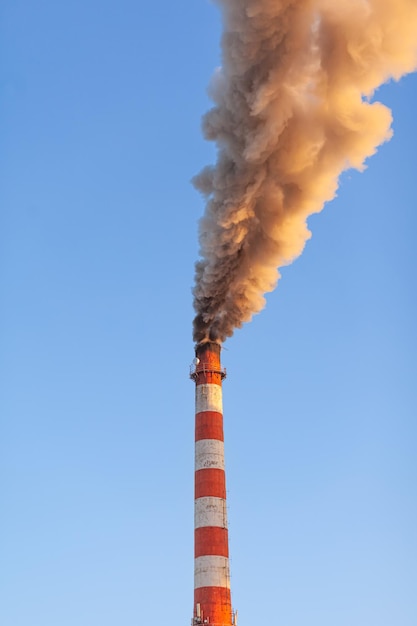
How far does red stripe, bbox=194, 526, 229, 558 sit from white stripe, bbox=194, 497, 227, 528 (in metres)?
0.20

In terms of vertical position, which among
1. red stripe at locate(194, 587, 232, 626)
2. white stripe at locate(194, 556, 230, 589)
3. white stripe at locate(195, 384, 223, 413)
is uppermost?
white stripe at locate(195, 384, 223, 413)

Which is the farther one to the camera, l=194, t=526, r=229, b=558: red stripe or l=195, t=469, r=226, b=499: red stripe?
l=195, t=469, r=226, b=499: red stripe

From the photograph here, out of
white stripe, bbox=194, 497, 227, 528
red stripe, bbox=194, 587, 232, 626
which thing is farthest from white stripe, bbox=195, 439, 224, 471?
red stripe, bbox=194, 587, 232, 626

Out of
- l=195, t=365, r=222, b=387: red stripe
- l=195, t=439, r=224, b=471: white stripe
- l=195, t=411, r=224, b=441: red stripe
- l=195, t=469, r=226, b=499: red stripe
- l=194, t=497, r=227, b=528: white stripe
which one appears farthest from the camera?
l=195, t=365, r=222, b=387: red stripe

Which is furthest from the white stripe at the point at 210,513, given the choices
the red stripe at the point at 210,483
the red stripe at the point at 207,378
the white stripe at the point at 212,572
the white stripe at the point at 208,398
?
the red stripe at the point at 207,378

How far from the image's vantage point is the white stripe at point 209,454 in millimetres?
29406

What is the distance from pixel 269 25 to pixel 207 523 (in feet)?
57.6

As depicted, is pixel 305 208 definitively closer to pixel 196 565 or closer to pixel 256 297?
pixel 256 297

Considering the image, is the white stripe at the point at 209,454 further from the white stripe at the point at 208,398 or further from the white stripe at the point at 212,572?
the white stripe at the point at 212,572

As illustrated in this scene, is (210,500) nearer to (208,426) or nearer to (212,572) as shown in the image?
(212,572)

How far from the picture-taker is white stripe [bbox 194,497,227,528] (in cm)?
2844

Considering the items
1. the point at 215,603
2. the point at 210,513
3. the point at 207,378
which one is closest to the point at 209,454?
the point at 210,513

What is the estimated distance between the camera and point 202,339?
105ft

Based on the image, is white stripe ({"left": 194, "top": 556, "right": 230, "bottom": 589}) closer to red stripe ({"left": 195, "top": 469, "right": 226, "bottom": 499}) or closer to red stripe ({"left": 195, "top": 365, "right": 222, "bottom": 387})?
red stripe ({"left": 195, "top": 469, "right": 226, "bottom": 499})
